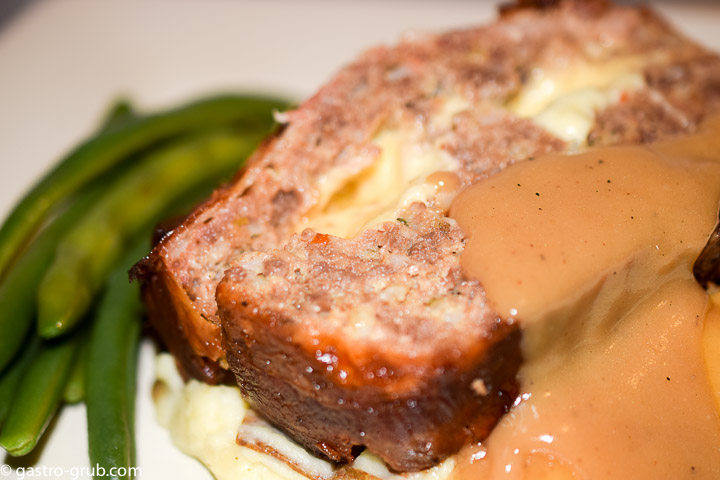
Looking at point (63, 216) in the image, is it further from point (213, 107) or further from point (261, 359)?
point (261, 359)

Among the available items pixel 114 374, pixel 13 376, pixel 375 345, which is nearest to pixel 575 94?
pixel 375 345

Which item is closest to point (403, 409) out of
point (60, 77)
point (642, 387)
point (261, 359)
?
point (261, 359)

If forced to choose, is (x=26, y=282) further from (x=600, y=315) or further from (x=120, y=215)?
(x=600, y=315)

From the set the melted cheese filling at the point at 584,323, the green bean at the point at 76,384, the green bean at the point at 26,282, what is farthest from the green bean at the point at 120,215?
the melted cheese filling at the point at 584,323

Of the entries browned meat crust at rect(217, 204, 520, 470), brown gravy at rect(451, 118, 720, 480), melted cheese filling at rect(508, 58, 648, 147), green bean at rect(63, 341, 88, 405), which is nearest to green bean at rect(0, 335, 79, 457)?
green bean at rect(63, 341, 88, 405)

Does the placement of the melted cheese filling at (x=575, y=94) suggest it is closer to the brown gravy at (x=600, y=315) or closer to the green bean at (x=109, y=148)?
the brown gravy at (x=600, y=315)
